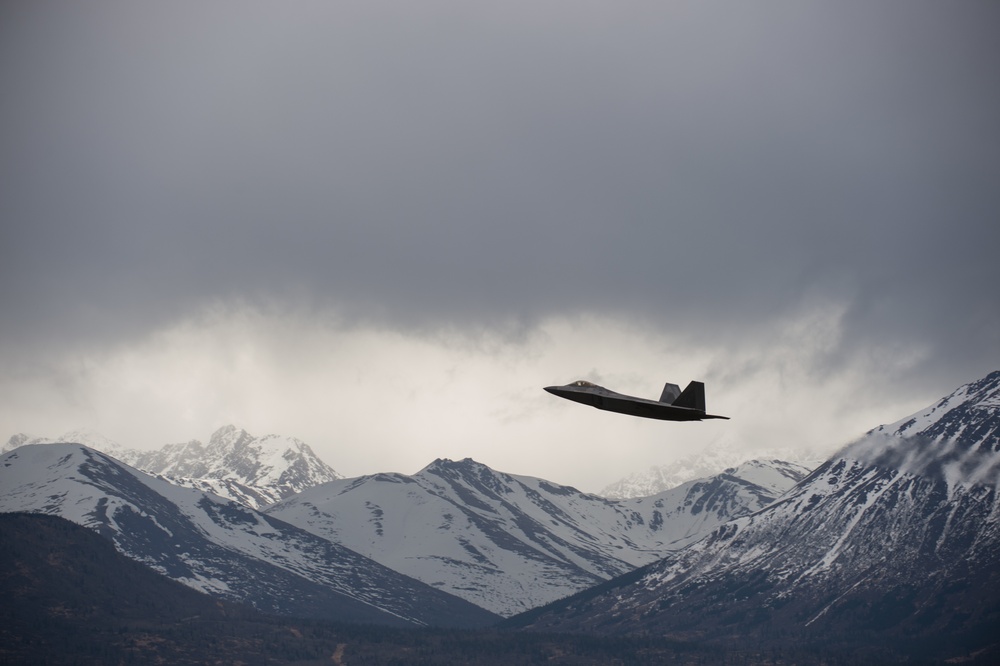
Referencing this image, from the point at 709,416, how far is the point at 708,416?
99.2 inches

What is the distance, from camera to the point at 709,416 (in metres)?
197

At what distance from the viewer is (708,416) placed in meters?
199
